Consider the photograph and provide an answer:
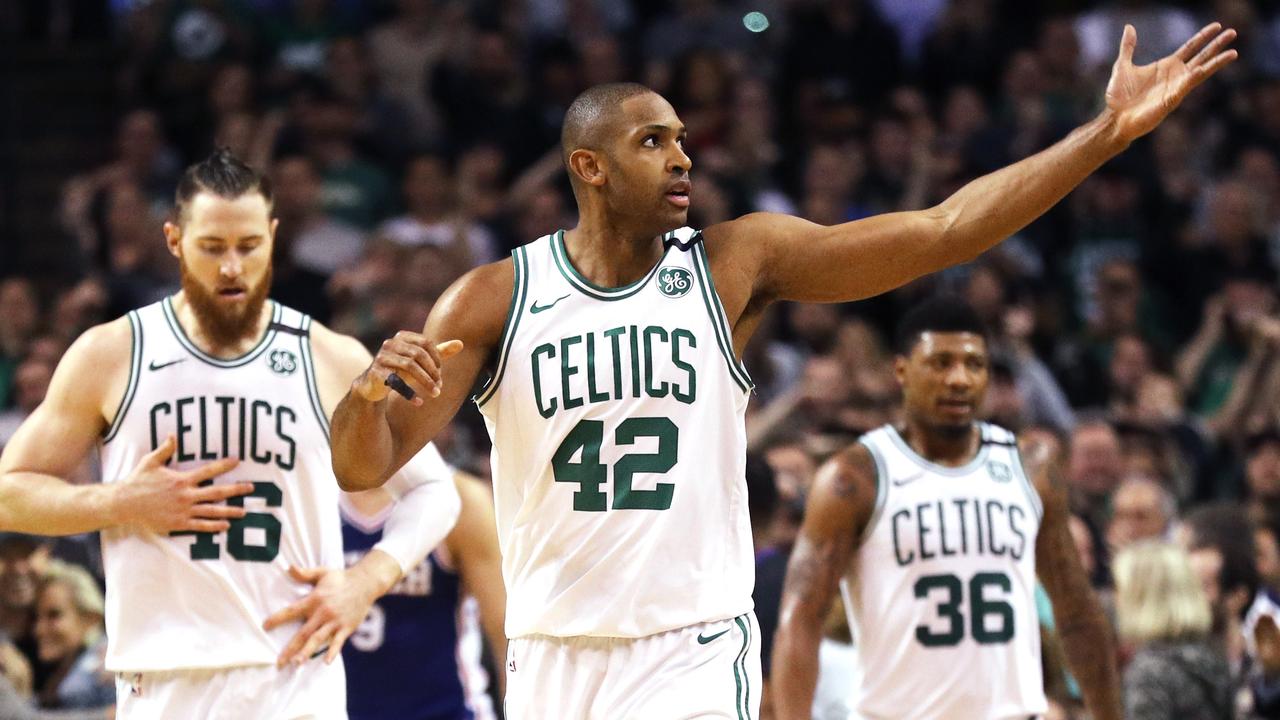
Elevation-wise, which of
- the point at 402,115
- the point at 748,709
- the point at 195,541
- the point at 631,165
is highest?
the point at 402,115

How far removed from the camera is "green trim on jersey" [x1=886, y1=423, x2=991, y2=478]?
705 centimetres

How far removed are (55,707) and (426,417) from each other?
174 inches

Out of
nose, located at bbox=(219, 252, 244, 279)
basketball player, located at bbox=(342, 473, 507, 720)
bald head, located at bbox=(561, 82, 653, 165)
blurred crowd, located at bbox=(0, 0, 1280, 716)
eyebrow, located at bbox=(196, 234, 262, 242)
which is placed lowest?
basketball player, located at bbox=(342, 473, 507, 720)

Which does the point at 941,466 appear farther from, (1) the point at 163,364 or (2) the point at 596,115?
(1) the point at 163,364

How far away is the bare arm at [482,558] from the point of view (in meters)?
7.06

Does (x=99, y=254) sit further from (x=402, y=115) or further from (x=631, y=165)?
(x=631, y=165)

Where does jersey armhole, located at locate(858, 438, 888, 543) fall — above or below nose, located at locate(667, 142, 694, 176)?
below

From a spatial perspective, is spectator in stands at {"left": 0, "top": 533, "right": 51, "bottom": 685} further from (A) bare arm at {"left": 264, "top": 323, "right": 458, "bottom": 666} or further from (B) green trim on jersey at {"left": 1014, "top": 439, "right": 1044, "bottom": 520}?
(B) green trim on jersey at {"left": 1014, "top": 439, "right": 1044, "bottom": 520}

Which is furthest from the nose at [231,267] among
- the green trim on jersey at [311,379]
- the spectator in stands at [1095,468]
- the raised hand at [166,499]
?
the spectator in stands at [1095,468]

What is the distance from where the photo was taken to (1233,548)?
9.14 meters

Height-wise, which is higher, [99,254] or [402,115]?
[402,115]

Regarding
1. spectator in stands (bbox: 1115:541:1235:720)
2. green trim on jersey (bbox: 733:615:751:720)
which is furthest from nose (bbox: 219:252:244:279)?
spectator in stands (bbox: 1115:541:1235:720)

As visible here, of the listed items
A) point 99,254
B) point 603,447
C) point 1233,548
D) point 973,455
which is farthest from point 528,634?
point 99,254

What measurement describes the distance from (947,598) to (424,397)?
2.62 meters
